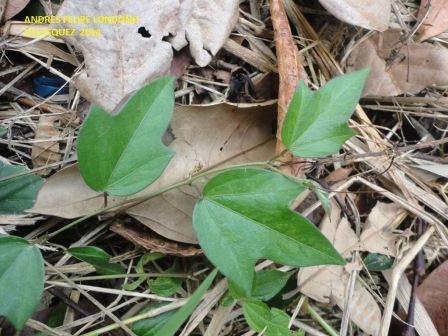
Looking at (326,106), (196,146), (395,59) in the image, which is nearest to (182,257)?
(196,146)

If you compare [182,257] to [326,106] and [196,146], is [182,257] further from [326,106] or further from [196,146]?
[326,106]

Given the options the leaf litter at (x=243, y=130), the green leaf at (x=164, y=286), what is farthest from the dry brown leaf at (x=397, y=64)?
the green leaf at (x=164, y=286)

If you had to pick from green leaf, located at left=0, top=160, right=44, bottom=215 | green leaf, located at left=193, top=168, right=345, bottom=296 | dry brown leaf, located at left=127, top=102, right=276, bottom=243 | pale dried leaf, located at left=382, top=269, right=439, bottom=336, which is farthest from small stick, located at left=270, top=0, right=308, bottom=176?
green leaf, located at left=0, top=160, right=44, bottom=215

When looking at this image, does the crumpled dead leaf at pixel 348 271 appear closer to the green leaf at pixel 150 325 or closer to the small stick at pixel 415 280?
the small stick at pixel 415 280

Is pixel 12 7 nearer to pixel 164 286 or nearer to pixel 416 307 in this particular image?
pixel 164 286

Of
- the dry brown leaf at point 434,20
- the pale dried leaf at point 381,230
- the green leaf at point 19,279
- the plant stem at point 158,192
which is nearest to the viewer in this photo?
the green leaf at point 19,279

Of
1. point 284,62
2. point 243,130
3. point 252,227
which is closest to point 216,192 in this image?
point 252,227
